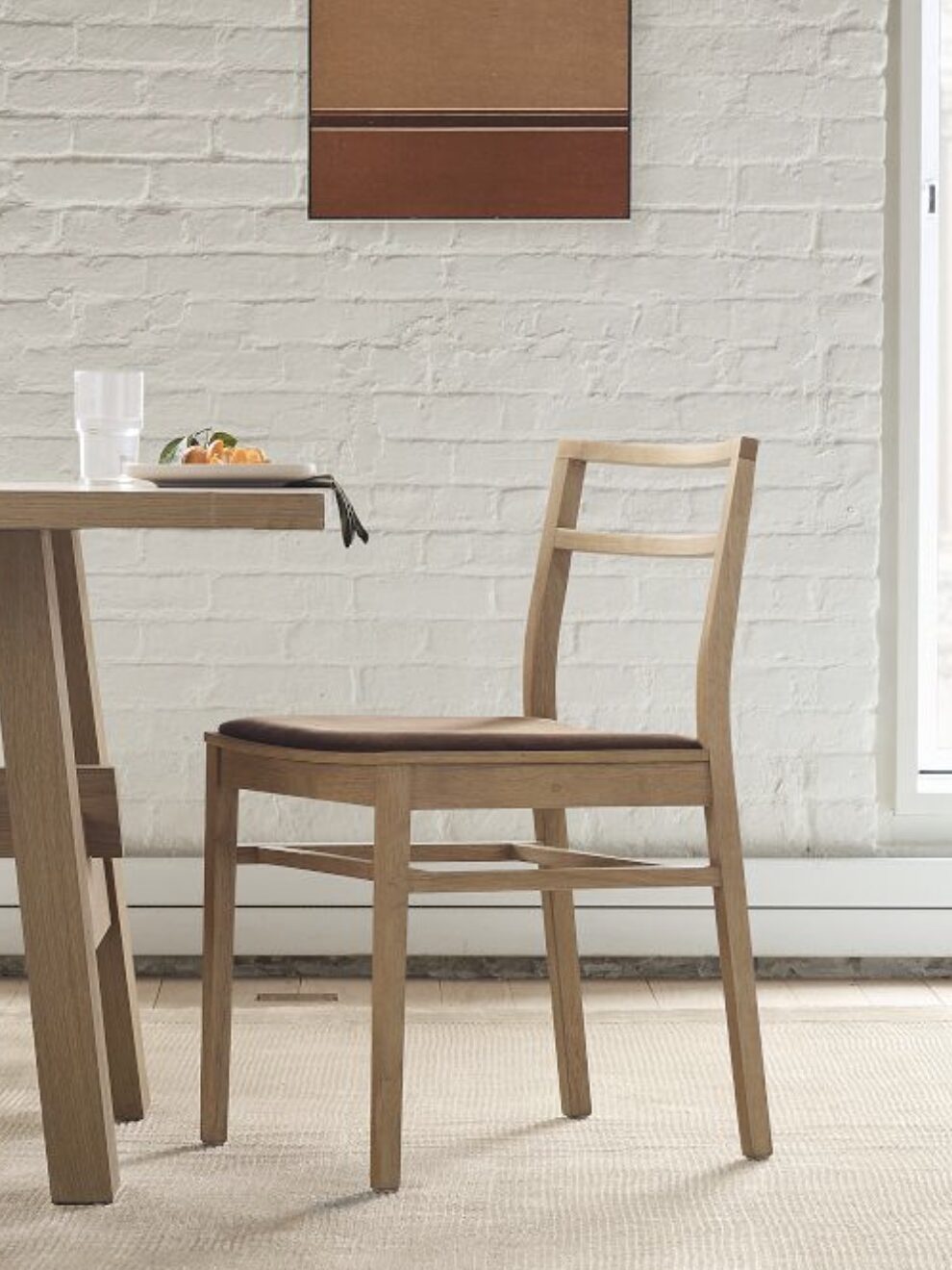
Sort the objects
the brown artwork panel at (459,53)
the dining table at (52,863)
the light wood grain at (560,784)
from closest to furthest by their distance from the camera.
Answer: the dining table at (52,863) → the light wood grain at (560,784) → the brown artwork panel at (459,53)

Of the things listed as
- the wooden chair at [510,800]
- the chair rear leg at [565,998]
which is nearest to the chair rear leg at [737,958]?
the wooden chair at [510,800]

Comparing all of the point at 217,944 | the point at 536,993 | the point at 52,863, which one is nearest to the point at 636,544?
the point at 217,944

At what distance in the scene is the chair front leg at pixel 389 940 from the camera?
194cm

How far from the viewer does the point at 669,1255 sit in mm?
1801

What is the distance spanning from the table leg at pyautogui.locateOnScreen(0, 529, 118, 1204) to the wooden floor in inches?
37.4

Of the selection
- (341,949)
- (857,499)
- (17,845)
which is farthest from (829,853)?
(17,845)

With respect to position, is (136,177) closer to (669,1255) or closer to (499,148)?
(499,148)

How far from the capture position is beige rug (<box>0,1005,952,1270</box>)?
1.82 metres

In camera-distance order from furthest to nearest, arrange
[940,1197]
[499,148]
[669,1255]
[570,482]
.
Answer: [499,148] → [570,482] → [940,1197] → [669,1255]

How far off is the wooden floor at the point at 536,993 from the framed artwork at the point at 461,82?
48.0 inches

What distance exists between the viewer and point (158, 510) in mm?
1732

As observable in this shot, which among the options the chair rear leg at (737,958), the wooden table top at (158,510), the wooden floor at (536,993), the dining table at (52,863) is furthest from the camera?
the wooden floor at (536,993)

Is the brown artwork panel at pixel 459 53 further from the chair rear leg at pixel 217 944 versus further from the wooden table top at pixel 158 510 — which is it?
the wooden table top at pixel 158 510

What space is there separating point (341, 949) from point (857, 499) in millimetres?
1048
